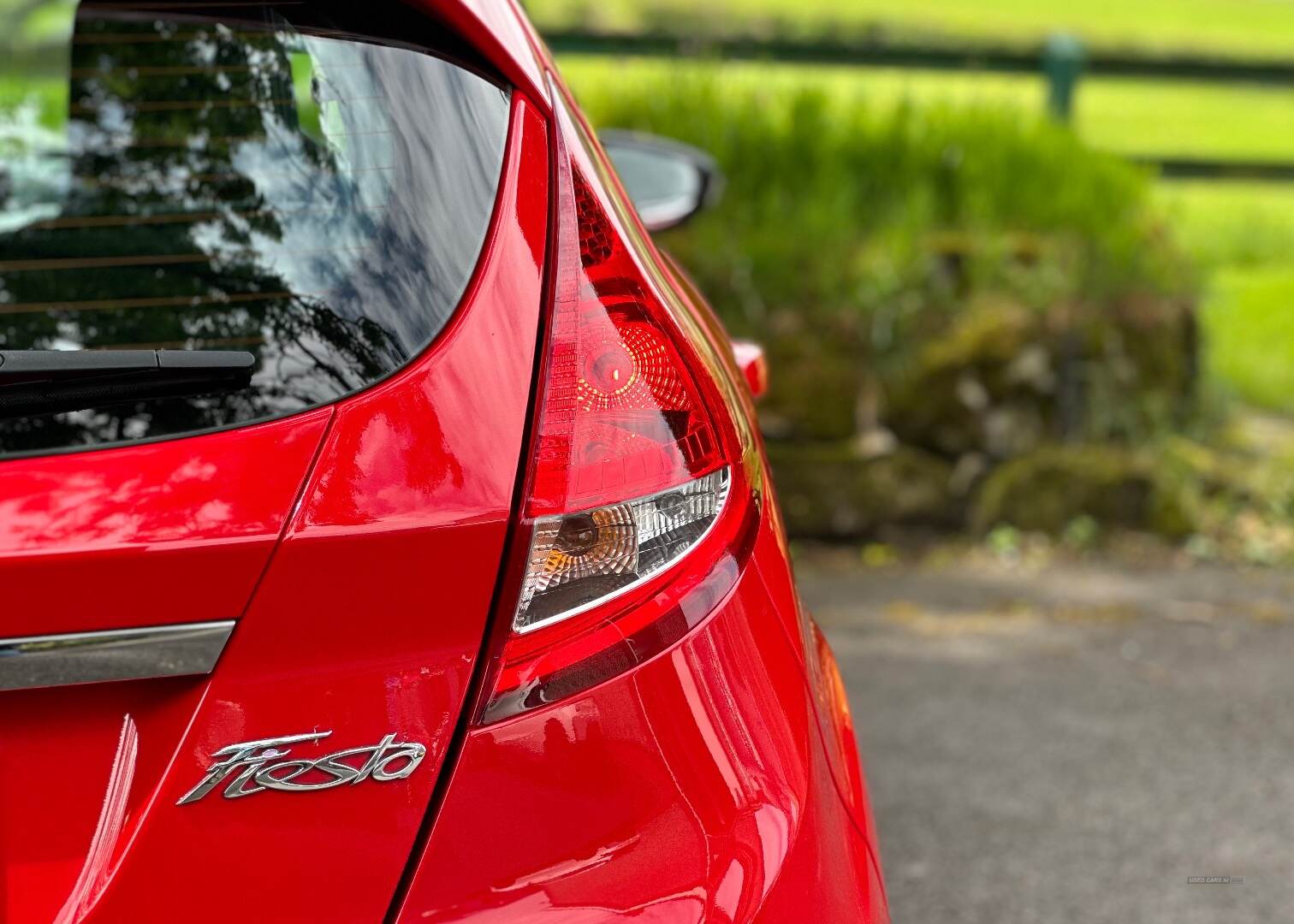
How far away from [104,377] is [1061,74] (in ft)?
20.7

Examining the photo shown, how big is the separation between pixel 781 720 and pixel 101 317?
2.56ft

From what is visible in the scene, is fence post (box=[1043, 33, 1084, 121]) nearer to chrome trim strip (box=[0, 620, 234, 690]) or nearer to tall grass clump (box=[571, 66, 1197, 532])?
tall grass clump (box=[571, 66, 1197, 532])

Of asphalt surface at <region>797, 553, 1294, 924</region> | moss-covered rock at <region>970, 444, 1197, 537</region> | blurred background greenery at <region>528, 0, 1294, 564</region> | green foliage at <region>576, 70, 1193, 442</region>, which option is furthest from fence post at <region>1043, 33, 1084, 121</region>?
asphalt surface at <region>797, 553, 1294, 924</region>

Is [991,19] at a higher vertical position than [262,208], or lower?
lower

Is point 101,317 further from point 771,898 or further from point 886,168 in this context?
point 886,168

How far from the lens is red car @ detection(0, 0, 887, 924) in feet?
3.51

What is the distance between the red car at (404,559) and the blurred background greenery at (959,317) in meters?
3.57

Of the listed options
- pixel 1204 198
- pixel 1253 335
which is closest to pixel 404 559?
→ pixel 1253 335

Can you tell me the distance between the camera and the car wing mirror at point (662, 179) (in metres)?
2.45

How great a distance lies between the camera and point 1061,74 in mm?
6633

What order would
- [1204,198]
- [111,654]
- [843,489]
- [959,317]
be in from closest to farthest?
1. [111,654]
2. [843,489]
3. [959,317]
4. [1204,198]

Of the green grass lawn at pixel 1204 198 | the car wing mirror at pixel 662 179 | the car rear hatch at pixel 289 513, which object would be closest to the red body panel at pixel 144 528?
the car rear hatch at pixel 289 513

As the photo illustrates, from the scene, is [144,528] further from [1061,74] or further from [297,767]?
[1061,74]

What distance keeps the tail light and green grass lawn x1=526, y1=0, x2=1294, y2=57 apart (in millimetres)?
4703
